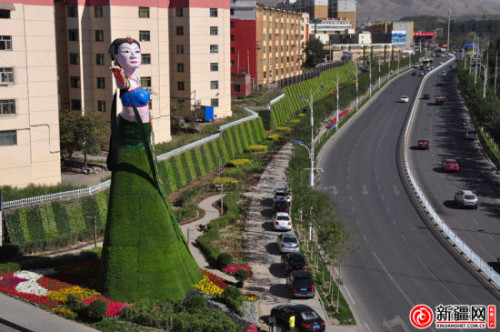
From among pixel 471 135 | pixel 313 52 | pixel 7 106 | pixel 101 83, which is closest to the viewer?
pixel 7 106

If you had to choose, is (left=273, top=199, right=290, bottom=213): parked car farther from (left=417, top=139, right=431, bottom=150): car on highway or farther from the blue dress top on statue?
(left=417, top=139, right=431, bottom=150): car on highway

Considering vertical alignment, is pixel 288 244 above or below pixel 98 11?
below

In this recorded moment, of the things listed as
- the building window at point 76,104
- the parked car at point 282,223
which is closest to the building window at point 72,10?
the building window at point 76,104

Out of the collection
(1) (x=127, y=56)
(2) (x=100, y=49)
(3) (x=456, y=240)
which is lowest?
(3) (x=456, y=240)

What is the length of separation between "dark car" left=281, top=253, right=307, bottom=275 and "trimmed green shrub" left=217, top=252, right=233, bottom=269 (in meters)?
3.42

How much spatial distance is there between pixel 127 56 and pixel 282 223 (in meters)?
22.1

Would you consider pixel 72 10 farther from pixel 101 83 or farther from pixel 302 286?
pixel 302 286

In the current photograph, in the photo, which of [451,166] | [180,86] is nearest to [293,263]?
[451,166]

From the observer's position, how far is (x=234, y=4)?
11838 cm

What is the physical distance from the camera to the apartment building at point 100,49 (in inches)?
2537

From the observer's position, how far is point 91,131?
55.9m

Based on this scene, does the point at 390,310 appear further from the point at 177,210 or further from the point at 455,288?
the point at 177,210

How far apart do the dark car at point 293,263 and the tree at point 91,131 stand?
A: 2470cm

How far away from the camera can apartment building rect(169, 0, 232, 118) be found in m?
81.9
